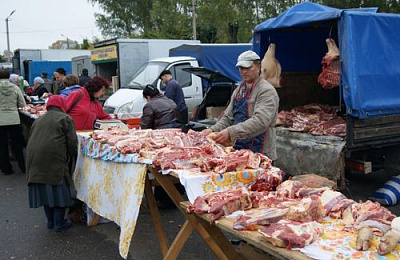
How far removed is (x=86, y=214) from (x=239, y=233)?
12.6 feet

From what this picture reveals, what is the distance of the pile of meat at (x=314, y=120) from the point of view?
22.4 feet

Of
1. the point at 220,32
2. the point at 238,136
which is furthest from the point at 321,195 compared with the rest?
the point at 220,32

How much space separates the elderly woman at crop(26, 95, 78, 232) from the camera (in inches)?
203

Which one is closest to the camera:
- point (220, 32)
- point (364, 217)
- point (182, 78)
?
point (364, 217)

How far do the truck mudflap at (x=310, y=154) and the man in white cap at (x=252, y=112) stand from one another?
183 cm

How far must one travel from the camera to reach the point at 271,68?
7938mm

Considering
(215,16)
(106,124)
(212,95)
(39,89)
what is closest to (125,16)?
(215,16)

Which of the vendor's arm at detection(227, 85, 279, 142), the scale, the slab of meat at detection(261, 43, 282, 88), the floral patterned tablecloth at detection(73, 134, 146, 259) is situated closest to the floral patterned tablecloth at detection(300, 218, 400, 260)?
the vendor's arm at detection(227, 85, 279, 142)

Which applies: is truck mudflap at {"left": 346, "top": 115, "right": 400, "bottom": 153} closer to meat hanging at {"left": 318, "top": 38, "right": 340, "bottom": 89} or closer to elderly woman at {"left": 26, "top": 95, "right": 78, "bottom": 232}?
meat hanging at {"left": 318, "top": 38, "right": 340, "bottom": 89}

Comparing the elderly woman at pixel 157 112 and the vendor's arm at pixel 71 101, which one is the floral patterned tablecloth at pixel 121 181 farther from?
the elderly woman at pixel 157 112

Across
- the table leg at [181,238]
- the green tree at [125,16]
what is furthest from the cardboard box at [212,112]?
the green tree at [125,16]

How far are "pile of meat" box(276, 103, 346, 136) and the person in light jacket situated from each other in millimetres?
5114

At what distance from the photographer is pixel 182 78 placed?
11.8 meters

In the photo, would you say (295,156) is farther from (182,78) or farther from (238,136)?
(182,78)
